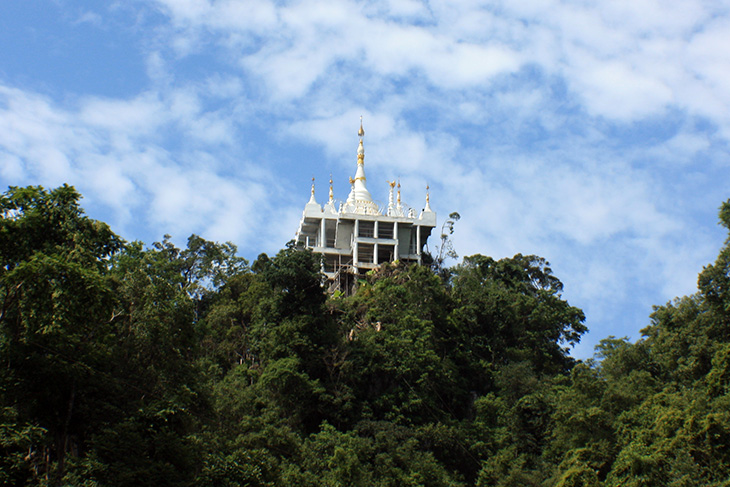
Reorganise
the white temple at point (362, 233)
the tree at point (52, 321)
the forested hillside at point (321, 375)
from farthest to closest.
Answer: the white temple at point (362, 233) < the forested hillside at point (321, 375) < the tree at point (52, 321)

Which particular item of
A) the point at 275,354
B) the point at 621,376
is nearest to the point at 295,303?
the point at 275,354

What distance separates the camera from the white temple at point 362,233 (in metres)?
48.4

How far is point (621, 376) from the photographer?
1302 inches

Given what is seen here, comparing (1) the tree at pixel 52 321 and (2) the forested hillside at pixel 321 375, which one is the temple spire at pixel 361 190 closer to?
(2) the forested hillside at pixel 321 375

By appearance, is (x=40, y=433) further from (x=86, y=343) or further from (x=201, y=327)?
(x=201, y=327)

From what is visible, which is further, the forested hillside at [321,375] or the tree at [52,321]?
the forested hillside at [321,375]

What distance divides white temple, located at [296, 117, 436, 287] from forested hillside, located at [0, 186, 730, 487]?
3696 mm

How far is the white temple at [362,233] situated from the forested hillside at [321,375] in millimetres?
3696

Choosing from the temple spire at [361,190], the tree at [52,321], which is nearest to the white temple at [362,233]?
the temple spire at [361,190]

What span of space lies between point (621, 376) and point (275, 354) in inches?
515

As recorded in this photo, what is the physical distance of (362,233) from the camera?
49.5 metres

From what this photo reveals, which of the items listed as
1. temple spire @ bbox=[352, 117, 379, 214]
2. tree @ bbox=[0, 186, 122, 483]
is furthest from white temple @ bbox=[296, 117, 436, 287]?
tree @ bbox=[0, 186, 122, 483]

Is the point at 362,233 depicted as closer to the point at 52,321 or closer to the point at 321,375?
the point at 321,375

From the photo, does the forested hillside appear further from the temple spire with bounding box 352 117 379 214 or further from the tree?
the temple spire with bounding box 352 117 379 214
